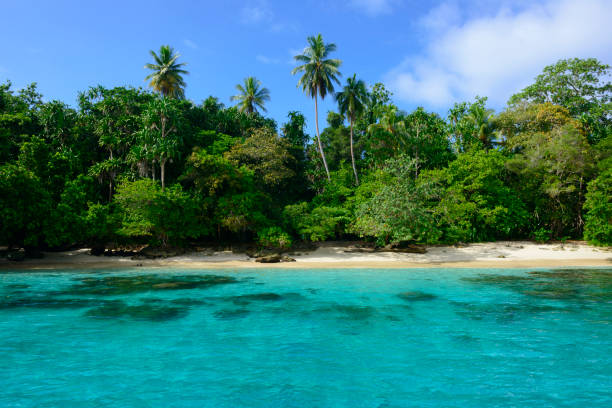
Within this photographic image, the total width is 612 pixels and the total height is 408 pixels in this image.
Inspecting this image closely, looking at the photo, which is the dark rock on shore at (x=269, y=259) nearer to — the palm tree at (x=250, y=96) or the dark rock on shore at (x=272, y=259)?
the dark rock on shore at (x=272, y=259)

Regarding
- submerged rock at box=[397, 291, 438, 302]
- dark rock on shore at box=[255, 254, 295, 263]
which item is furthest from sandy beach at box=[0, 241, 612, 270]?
submerged rock at box=[397, 291, 438, 302]

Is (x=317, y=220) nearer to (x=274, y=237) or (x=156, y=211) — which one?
(x=274, y=237)

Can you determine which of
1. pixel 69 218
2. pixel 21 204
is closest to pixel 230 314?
pixel 69 218

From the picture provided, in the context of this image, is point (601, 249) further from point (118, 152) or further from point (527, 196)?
point (118, 152)

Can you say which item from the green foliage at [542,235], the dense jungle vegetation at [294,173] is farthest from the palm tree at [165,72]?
the green foliage at [542,235]

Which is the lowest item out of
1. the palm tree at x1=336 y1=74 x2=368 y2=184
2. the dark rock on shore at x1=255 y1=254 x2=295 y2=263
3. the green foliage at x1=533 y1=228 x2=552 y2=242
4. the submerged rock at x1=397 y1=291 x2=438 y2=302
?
the submerged rock at x1=397 y1=291 x2=438 y2=302

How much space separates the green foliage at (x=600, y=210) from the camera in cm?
2605

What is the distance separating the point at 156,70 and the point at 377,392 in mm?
40380

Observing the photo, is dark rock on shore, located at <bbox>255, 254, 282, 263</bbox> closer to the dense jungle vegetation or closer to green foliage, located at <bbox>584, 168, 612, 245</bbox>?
the dense jungle vegetation

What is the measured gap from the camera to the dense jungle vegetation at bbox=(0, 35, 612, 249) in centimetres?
2577

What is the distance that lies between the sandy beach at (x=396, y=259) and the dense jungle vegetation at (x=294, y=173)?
1.39 meters

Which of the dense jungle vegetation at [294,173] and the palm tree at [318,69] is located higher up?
the palm tree at [318,69]

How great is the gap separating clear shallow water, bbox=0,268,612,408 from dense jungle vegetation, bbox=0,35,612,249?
391 inches

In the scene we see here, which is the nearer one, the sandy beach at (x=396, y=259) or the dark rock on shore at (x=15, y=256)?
the sandy beach at (x=396, y=259)
